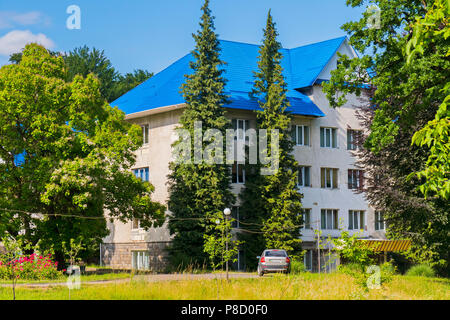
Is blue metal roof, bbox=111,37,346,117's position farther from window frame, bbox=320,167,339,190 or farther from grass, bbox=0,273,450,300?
grass, bbox=0,273,450,300

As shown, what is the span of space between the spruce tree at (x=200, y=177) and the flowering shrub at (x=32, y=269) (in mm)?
9983

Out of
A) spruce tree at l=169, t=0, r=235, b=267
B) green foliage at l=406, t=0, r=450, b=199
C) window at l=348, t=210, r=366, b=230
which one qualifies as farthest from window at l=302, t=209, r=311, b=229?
green foliage at l=406, t=0, r=450, b=199

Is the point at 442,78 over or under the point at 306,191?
over

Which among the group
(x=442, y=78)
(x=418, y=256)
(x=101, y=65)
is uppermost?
(x=101, y=65)

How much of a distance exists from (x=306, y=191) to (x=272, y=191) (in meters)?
5.90

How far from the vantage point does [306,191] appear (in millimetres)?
50438

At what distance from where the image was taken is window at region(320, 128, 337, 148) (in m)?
Answer: 51.9

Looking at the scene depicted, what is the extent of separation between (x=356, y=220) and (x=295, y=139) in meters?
8.77

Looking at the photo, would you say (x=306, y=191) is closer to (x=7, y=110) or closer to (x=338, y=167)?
(x=338, y=167)

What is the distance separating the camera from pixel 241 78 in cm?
4981
